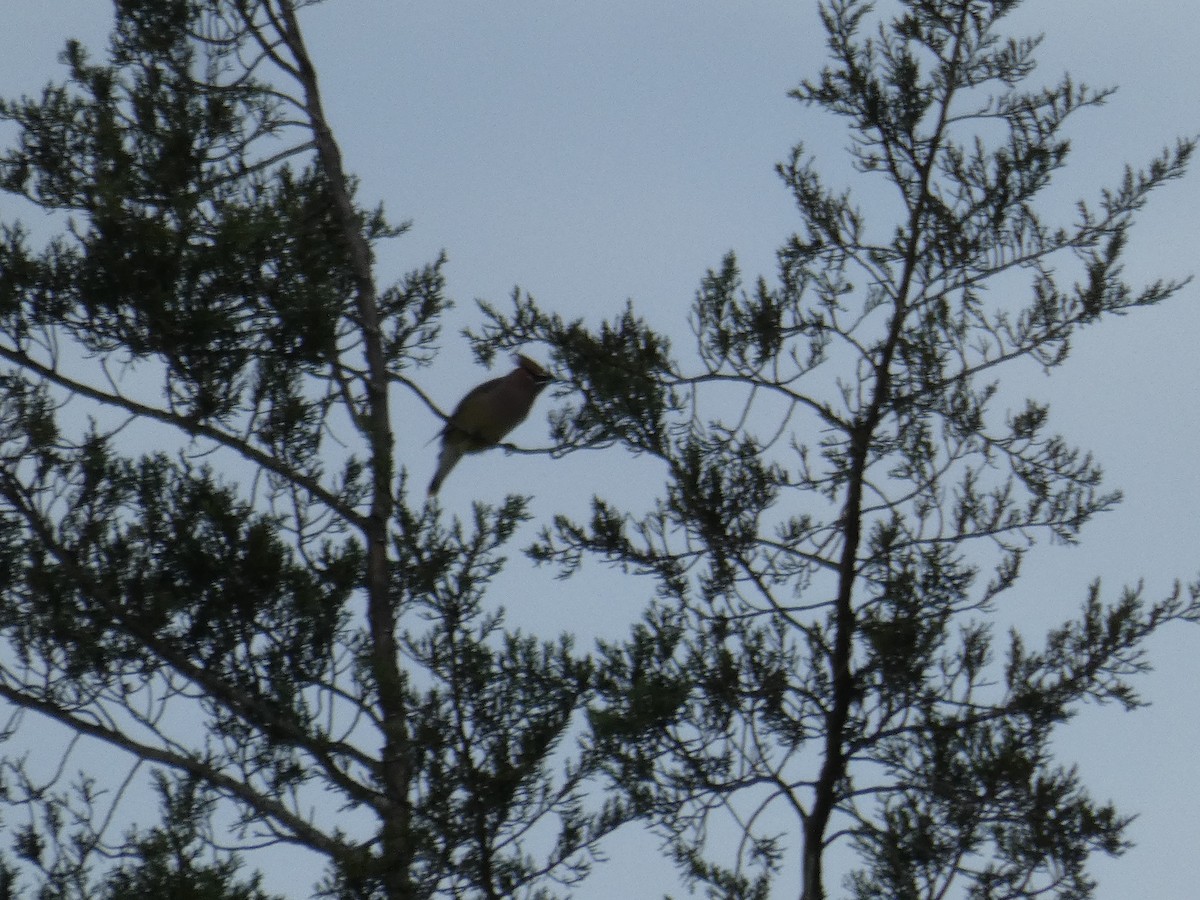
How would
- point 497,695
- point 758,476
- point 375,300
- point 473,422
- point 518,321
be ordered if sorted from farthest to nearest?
point 473,422
point 375,300
point 518,321
point 758,476
point 497,695

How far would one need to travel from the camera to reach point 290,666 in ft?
20.0

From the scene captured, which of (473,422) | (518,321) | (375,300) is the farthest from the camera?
(473,422)

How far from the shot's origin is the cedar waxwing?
326 inches

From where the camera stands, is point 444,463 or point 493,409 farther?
point 444,463

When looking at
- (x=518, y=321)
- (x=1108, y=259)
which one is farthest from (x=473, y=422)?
(x=1108, y=259)

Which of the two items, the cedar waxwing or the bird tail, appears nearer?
the cedar waxwing

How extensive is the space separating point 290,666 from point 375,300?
1.72 meters

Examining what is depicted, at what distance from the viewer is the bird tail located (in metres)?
8.57

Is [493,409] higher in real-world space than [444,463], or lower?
lower

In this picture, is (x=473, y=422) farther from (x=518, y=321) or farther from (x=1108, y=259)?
(x=1108, y=259)

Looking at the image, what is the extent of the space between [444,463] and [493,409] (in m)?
0.59

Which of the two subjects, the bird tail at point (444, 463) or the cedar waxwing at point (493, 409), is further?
the bird tail at point (444, 463)

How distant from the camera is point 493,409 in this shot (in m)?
8.30

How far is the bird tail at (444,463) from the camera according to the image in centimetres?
857
